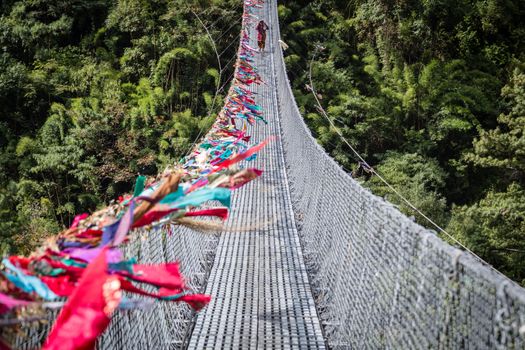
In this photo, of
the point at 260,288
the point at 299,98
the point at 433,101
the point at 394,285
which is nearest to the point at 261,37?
the point at 299,98

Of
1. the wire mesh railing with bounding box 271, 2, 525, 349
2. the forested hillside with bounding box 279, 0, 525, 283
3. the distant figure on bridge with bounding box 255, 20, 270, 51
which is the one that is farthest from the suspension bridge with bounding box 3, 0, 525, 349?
the distant figure on bridge with bounding box 255, 20, 270, 51

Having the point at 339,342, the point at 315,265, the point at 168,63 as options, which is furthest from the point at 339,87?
the point at 339,342

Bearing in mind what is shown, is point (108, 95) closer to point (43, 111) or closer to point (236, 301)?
point (43, 111)

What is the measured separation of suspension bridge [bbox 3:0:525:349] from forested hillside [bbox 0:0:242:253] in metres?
4.68

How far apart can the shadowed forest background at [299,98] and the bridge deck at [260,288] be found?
386cm

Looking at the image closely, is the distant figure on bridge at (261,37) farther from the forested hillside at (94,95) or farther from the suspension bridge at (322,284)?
the suspension bridge at (322,284)

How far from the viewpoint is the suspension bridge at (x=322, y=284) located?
0.95m

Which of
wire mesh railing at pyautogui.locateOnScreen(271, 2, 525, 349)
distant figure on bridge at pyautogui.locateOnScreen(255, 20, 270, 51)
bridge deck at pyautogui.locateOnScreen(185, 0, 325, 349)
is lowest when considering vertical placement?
bridge deck at pyautogui.locateOnScreen(185, 0, 325, 349)

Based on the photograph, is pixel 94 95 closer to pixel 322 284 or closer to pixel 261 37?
pixel 261 37

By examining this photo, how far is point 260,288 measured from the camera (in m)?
2.37

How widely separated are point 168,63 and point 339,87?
333 cm

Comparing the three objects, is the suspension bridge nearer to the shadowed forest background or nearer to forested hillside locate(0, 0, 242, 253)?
the shadowed forest background

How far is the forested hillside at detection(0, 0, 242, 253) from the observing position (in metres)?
8.09

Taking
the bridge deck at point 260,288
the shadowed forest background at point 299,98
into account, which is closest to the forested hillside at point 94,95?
the shadowed forest background at point 299,98
